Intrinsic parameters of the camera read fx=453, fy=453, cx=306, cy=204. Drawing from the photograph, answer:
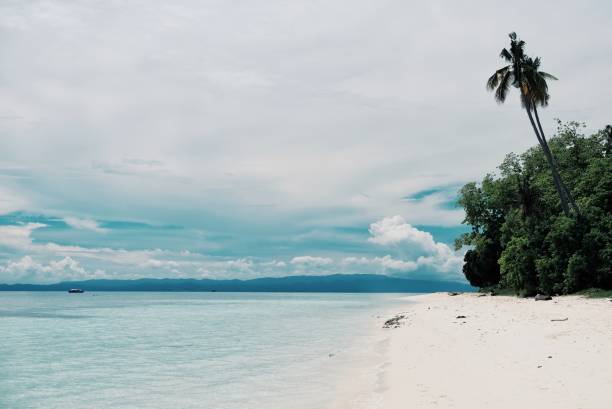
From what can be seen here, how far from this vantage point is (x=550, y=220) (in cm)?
4309

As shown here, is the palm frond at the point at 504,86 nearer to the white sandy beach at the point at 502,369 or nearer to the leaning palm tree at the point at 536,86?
the leaning palm tree at the point at 536,86

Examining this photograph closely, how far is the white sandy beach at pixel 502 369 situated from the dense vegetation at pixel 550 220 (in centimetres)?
1605

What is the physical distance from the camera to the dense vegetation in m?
36.5

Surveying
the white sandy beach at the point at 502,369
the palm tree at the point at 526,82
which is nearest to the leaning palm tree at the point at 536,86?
the palm tree at the point at 526,82

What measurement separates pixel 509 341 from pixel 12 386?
19.5 m

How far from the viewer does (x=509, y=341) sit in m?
17.6

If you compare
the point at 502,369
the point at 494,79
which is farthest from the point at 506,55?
the point at 502,369

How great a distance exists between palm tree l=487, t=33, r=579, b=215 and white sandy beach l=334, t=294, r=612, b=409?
74.4 ft

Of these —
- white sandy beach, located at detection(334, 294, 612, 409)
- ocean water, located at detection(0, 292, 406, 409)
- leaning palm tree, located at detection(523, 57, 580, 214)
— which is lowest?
ocean water, located at detection(0, 292, 406, 409)

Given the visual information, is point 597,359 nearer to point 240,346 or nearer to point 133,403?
point 133,403

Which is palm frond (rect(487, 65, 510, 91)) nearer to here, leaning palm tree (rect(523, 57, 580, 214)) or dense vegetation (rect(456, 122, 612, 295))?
leaning palm tree (rect(523, 57, 580, 214))

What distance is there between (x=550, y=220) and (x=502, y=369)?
35360mm

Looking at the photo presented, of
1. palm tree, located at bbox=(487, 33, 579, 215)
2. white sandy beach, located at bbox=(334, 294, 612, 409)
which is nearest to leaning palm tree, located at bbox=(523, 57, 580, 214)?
palm tree, located at bbox=(487, 33, 579, 215)

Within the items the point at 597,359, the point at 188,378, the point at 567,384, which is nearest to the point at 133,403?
the point at 188,378
